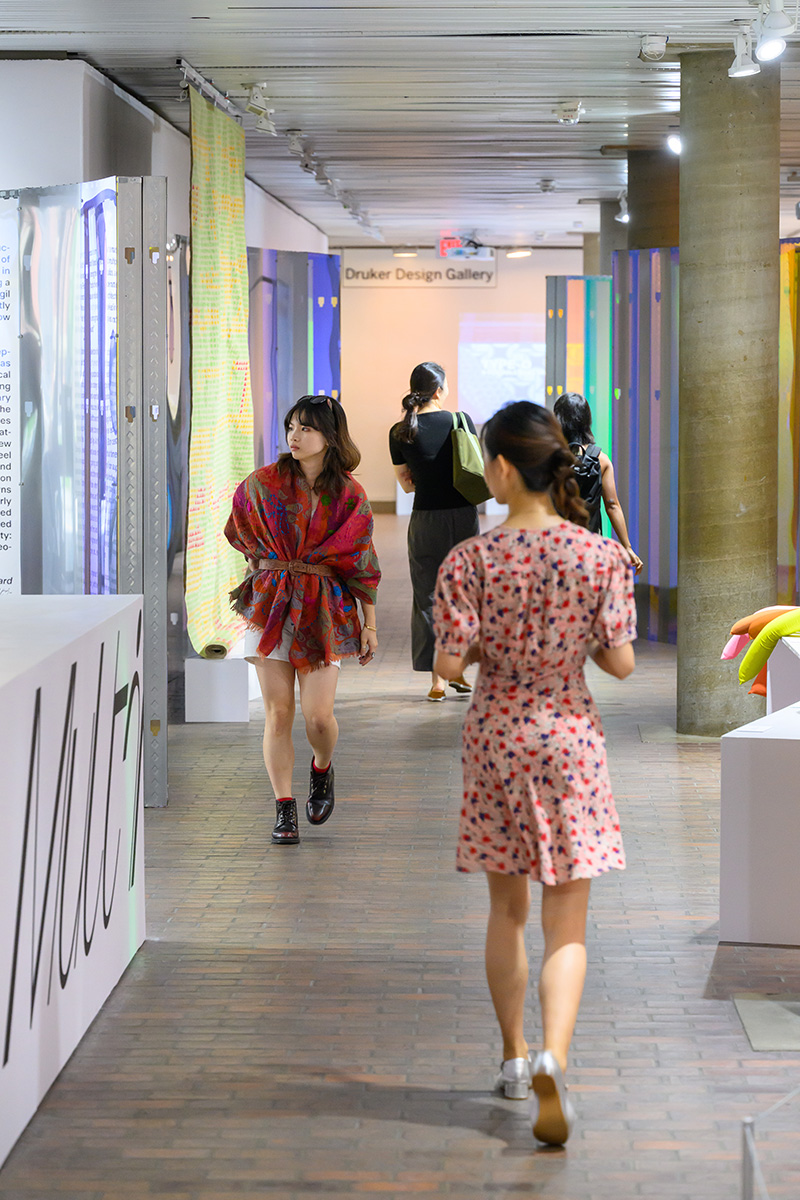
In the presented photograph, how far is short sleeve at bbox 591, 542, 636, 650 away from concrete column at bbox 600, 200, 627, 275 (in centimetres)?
1089

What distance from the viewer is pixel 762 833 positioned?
158 inches

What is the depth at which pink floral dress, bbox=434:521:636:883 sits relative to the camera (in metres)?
2.82

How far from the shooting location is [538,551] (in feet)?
9.29

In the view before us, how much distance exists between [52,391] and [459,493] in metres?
2.13

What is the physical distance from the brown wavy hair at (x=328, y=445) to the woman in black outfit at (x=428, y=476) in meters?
2.18

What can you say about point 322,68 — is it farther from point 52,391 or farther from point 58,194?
point 52,391

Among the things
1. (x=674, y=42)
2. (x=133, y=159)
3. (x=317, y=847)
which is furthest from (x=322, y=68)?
(x=317, y=847)

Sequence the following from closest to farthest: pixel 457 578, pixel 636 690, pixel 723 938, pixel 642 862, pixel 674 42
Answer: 1. pixel 457 578
2. pixel 723 938
3. pixel 642 862
4. pixel 674 42
5. pixel 636 690

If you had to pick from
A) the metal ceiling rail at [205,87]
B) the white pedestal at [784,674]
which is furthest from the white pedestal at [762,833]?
the metal ceiling rail at [205,87]

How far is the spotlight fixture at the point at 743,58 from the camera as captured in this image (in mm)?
6195

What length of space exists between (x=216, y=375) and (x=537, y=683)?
447 centimetres

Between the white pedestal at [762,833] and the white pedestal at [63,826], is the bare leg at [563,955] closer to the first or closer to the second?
the white pedestal at [63,826]

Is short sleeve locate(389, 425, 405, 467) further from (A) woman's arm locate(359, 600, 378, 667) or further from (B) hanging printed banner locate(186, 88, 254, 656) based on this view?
(A) woman's arm locate(359, 600, 378, 667)

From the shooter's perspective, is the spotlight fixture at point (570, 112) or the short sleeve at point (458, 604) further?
the spotlight fixture at point (570, 112)
